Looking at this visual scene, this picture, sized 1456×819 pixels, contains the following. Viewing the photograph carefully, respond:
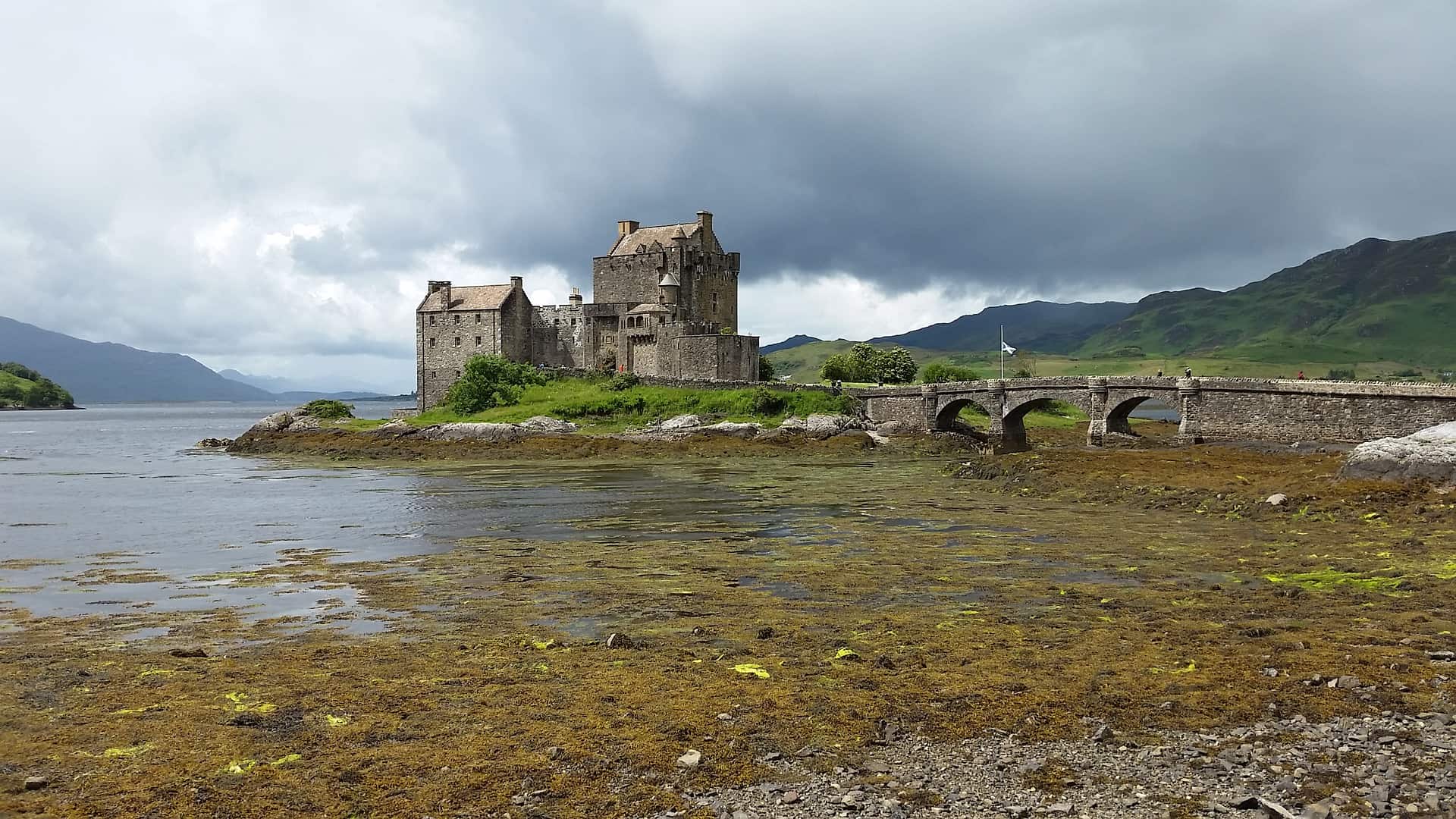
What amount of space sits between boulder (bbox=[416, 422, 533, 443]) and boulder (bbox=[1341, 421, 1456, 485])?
57470 mm

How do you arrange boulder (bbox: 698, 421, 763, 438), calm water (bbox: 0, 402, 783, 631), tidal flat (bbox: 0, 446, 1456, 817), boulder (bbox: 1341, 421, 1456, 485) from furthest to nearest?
boulder (bbox: 698, 421, 763, 438) < boulder (bbox: 1341, 421, 1456, 485) < calm water (bbox: 0, 402, 783, 631) < tidal flat (bbox: 0, 446, 1456, 817)

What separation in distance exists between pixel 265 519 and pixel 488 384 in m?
54.2

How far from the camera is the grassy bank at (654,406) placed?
8069cm

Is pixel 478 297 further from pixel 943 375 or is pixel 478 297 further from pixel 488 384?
pixel 943 375

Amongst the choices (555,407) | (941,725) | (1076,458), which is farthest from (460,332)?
(941,725)

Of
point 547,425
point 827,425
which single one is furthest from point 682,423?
point 827,425

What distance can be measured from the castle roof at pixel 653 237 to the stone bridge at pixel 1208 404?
26.2 meters

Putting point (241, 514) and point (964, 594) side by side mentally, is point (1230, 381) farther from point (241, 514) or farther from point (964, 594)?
point (241, 514)

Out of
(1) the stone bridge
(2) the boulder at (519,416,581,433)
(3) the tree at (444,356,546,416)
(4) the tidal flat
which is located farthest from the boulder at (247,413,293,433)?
(4) the tidal flat

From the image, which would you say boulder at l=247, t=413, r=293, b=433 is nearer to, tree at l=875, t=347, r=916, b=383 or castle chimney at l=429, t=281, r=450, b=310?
castle chimney at l=429, t=281, r=450, b=310

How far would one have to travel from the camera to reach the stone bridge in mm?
51281

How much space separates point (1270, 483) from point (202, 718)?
110 feet

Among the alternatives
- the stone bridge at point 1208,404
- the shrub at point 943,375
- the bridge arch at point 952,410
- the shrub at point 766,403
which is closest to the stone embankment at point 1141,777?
the stone bridge at point 1208,404

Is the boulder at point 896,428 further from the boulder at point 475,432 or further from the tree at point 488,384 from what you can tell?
the tree at point 488,384
